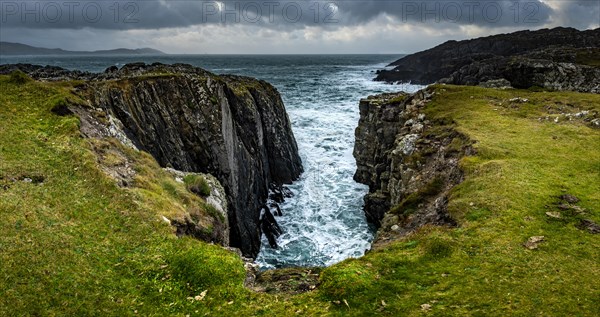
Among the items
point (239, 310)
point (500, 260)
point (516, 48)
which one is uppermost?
point (516, 48)

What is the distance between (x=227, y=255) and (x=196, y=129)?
79.4 ft

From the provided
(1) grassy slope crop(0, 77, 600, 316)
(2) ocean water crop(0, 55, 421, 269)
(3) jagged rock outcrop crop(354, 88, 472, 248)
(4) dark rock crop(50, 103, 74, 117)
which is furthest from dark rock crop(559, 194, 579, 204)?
(4) dark rock crop(50, 103, 74, 117)

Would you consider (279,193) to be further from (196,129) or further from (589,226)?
(589,226)

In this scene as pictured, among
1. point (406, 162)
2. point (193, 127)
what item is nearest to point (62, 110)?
point (193, 127)

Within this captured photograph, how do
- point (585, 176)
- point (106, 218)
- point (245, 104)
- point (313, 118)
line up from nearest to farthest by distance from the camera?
point (106, 218) → point (585, 176) → point (245, 104) → point (313, 118)

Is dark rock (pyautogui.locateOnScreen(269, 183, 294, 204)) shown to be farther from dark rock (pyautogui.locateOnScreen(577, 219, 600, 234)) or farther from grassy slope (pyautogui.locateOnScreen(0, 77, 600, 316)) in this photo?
dark rock (pyautogui.locateOnScreen(577, 219, 600, 234))

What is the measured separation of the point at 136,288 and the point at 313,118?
73.1 metres

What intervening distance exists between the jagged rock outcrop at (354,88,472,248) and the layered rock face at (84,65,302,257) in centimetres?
1414

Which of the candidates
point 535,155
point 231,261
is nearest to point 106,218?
point 231,261

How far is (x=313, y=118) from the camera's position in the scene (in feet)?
278

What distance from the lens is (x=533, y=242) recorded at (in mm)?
15523

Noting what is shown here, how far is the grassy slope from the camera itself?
1248cm

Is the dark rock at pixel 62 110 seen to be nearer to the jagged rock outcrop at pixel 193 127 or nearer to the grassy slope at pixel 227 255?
the jagged rock outcrop at pixel 193 127

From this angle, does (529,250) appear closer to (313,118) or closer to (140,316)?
(140,316)
